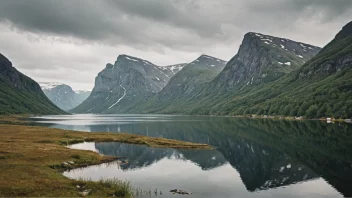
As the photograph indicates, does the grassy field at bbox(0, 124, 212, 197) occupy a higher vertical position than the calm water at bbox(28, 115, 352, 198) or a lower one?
higher

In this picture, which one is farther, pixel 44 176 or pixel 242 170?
pixel 242 170

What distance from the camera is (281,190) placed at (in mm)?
49312

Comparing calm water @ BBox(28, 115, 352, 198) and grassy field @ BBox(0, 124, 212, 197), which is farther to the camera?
calm water @ BBox(28, 115, 352, 198)

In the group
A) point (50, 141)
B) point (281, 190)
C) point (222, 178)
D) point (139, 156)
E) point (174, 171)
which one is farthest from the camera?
point (50, 141)

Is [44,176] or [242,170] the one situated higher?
[44,176]

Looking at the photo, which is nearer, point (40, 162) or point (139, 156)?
point (40, 162)

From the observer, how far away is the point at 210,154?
301 ft

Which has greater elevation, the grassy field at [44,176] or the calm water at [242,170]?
the grassy field at [44,176]

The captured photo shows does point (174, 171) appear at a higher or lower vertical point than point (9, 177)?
lower

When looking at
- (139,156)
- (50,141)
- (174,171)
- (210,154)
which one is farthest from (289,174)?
(50,141)

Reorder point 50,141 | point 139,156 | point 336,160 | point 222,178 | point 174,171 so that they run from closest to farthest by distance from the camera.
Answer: point 222,178 < point 174,171 < point 336,160 < point 139,156 < point 50,141

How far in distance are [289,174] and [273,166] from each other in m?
9.20

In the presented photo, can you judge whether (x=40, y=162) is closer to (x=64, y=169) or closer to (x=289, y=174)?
(x=64, y=169)

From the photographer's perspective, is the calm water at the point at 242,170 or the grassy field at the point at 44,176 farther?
the calm water at the point at 242,170
